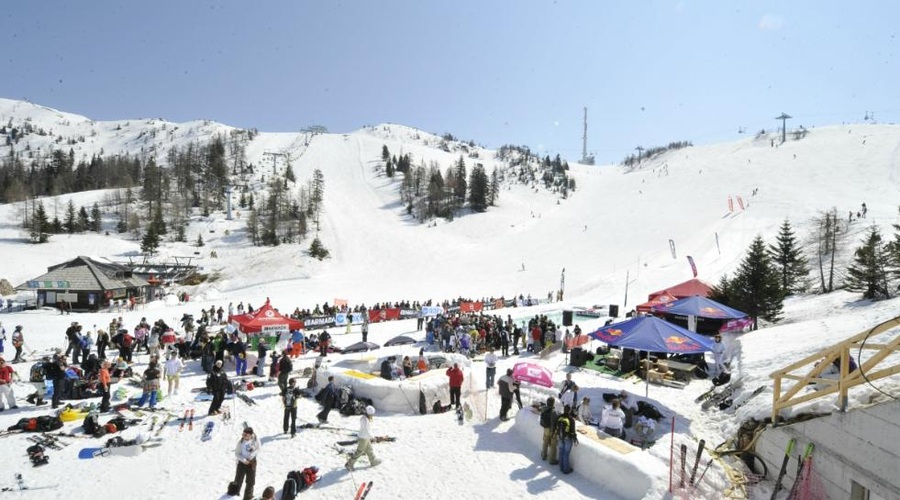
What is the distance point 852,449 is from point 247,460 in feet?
32.1

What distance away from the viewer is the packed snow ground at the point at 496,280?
8891 mm

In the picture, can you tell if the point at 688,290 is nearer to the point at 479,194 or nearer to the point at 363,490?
the point at 363,490

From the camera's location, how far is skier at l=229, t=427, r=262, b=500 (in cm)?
796

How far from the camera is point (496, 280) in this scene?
4934cm

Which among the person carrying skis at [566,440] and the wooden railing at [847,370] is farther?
the person carrying skis at [566,440]

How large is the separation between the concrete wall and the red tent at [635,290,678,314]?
13.6 meters

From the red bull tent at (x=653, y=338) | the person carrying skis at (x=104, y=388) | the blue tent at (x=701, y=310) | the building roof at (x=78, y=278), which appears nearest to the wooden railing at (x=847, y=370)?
the red bull tent at (x=653, y=338)

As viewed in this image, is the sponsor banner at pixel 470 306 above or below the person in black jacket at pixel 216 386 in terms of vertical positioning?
below

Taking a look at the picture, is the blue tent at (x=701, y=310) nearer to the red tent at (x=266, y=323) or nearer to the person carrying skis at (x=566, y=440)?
the person carrying skis at (x=566, y=440)

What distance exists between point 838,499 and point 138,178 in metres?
128

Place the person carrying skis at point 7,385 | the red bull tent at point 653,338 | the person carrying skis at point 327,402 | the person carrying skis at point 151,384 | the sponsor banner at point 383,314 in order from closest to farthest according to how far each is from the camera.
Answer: the person carrying skis at point 7,385 → the person carrying skis at point 327,402 → the person carrying skis at point 151,384 → the red bull tent at point 653,338 → the sponsor banner at point 383,314

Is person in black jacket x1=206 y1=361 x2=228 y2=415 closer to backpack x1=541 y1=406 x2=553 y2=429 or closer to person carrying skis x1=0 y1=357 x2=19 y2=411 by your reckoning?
person carrying skis x1=0 y1=357 x2=19 y2=411

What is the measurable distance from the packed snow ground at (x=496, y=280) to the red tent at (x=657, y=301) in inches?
151

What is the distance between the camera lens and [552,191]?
9694 centimetres
